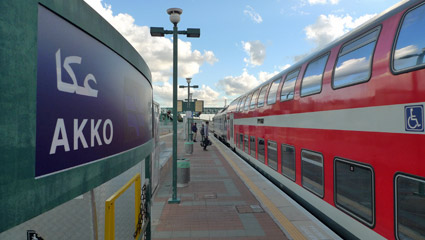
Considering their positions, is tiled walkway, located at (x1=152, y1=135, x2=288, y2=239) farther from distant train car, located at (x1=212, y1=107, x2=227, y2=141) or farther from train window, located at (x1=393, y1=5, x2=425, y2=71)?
distant train car, located at (x1=212, y1=107, x2=227, y2=141)

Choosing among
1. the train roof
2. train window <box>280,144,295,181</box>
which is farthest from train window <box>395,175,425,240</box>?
train window <box>280,144,295,181</box>

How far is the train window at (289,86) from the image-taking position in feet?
22.8

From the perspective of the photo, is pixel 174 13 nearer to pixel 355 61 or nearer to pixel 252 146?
pixel 355 61

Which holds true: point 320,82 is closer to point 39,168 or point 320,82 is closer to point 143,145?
point 143,145

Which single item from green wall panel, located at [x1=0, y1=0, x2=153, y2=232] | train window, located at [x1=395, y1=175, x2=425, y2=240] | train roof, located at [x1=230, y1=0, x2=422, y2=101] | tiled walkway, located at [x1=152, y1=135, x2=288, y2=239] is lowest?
tiled walkway, located at [x1=152, y1=135, x2=288, y2=239]

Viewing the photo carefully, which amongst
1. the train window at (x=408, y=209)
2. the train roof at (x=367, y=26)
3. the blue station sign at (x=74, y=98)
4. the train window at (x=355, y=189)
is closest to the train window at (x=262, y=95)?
the train roof at (x=367, y=26)

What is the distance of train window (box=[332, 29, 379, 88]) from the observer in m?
4.07

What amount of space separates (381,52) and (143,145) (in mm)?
3655

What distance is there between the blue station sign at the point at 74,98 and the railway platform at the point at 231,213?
12.5 ft

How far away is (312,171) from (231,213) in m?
2.19

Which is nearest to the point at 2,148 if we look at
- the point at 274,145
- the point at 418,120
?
the point at 418,120

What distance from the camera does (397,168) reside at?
10.9 feet

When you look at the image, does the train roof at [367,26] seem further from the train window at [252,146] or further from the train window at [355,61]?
the train window at [252,146]

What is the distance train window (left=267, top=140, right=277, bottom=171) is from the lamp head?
15.6ft
